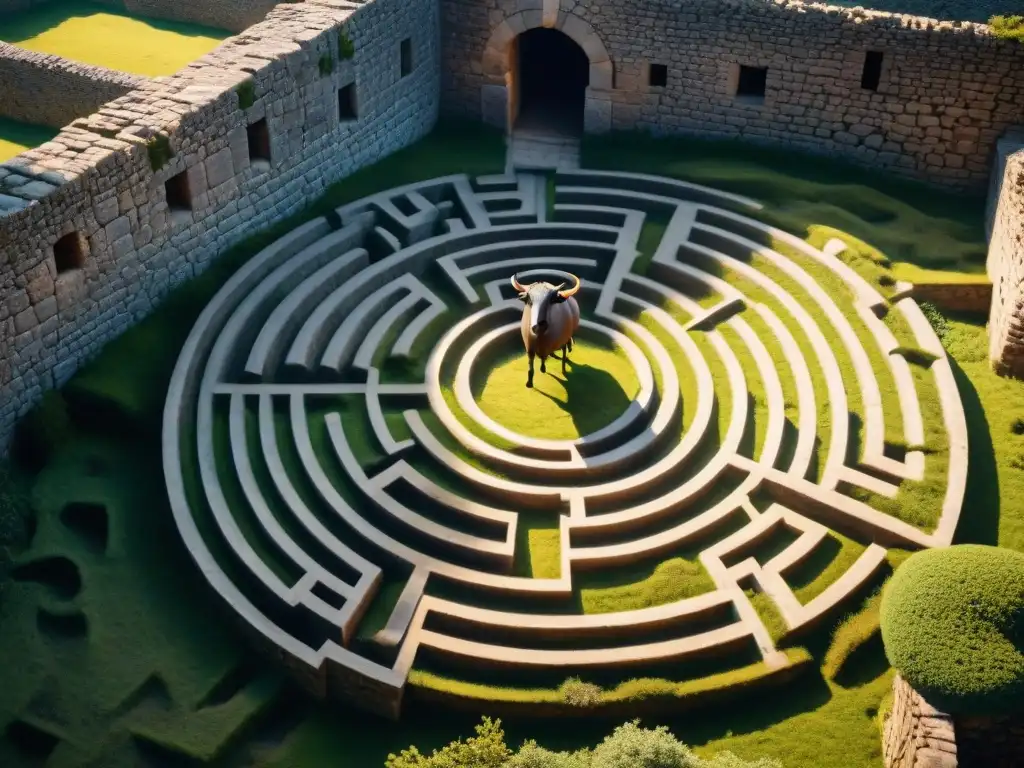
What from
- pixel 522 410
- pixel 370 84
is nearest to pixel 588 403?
pixel 522 410

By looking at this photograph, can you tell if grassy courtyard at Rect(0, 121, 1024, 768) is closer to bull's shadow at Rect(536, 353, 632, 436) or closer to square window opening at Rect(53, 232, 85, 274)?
bull's shadow at Rect(536, 353, 632, 436)

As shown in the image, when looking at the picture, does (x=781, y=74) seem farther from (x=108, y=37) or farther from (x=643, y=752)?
(x=108, y=37)

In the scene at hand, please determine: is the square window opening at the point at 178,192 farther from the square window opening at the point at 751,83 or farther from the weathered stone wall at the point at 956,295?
the weathered stone wall at the point at 956,295

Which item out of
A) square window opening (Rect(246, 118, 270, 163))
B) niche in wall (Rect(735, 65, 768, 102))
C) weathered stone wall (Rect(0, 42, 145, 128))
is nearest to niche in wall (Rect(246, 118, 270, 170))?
square window opening (Rect(246, 118, 270, 163))

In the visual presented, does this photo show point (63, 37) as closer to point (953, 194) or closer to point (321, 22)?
point (321, 22)

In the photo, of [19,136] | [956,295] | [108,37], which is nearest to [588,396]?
[956,295]
